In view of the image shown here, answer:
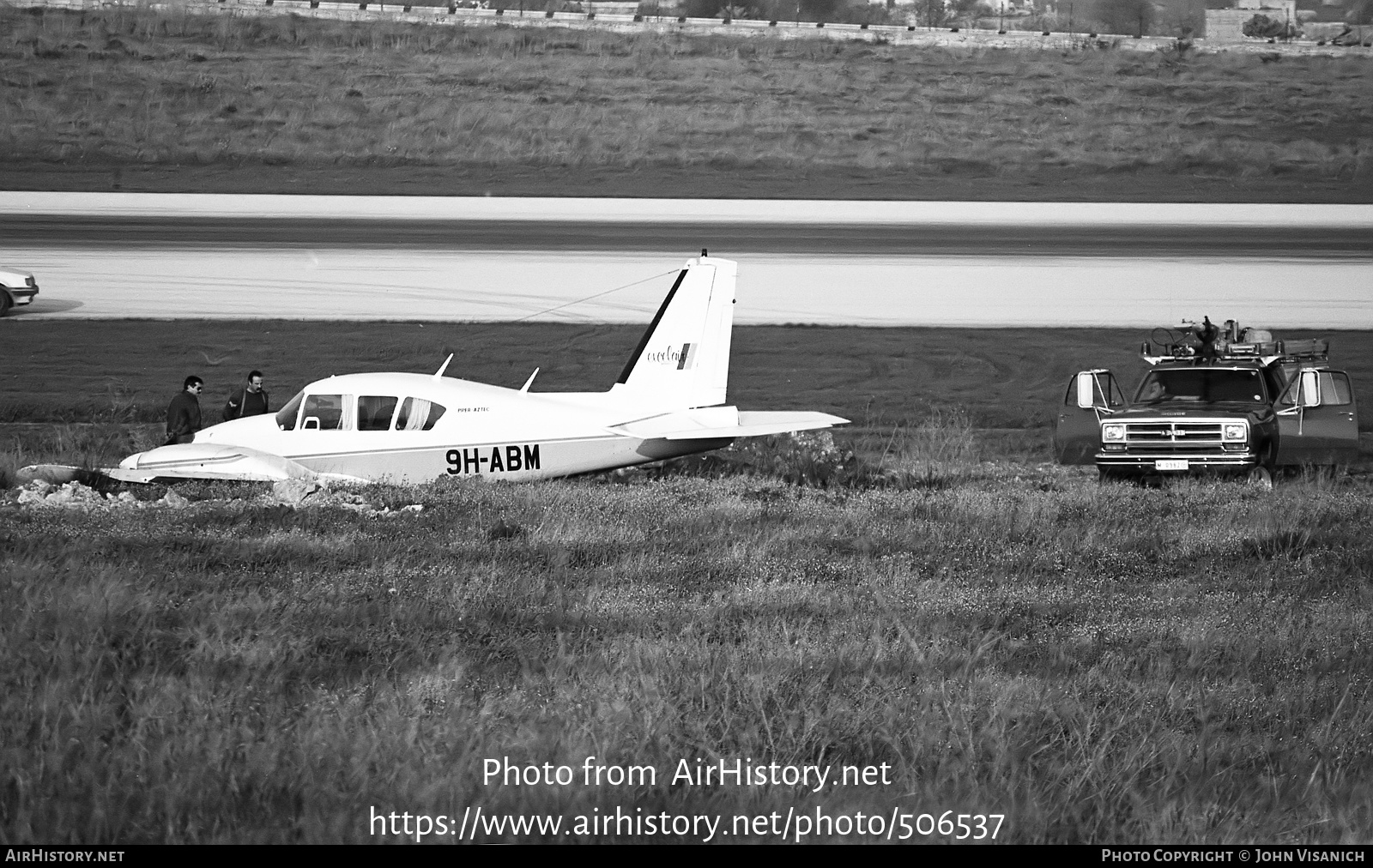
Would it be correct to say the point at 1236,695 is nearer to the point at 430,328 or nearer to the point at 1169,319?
the point at 430,328

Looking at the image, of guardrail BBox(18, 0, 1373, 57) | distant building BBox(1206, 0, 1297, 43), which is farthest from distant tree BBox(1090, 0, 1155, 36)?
guardrail BBox(18, 0, 1373, 57)

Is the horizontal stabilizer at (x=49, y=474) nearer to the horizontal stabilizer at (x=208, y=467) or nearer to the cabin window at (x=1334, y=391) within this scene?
the horizontal stabilizer at (x=208, y=467)

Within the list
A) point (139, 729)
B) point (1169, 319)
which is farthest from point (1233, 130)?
point (139, 729)

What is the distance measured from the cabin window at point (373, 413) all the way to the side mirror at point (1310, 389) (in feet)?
35.6

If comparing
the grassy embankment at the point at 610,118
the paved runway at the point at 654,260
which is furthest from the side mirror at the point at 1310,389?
the grassy embankment at the point at 610,118

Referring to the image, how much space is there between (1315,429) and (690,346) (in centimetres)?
778

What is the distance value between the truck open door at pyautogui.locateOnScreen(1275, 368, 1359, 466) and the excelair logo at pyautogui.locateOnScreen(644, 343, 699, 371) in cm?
726

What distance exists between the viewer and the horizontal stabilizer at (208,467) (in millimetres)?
14273

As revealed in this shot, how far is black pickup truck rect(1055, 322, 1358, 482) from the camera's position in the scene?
16234mm

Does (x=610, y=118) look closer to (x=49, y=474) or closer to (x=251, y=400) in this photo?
(x=251, y=400)

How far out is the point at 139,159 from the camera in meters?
42.0

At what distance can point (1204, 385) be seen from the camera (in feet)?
58.7

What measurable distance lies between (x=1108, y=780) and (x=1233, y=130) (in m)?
45.1

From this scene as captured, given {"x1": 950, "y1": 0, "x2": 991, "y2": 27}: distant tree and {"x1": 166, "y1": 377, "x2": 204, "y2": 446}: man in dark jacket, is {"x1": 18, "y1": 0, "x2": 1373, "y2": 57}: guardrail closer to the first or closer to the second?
{"x1": 950, "y1": 0, "x2": 991, "y2": 27}: distant tree
